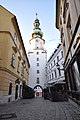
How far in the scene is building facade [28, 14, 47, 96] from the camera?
132 ft

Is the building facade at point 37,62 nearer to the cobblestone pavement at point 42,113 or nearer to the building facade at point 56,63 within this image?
the building facade at point 56,63

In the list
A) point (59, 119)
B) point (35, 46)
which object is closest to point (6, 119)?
point (59, 119)

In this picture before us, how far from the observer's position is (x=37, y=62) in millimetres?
42906

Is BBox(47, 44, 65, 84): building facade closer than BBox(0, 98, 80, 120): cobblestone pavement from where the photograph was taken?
No

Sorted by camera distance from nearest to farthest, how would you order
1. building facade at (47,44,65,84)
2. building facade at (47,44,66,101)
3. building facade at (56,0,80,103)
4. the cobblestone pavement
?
the cobblestone pavement → building facade at (56,0,80,103) → building facade at (47,44,66,101) → building facade at (47,44,65,84)

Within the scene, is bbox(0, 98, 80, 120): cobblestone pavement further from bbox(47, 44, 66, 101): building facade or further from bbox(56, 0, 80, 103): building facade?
bbox(47, 44, 66, 101): building facade

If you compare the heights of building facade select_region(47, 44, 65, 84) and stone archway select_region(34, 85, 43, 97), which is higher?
building facade select_region(47, 44, 65, 84)

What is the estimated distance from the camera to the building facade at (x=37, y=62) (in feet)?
132

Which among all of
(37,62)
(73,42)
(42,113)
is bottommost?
(42,113)

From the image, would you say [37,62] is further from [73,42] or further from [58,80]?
[73,42]

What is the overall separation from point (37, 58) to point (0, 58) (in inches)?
1264

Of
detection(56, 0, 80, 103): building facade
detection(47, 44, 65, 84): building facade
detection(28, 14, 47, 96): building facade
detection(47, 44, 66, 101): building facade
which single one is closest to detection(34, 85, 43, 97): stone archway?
detection(28, 14, 47, 96): building facade

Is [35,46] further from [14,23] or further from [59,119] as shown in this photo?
[59,119]

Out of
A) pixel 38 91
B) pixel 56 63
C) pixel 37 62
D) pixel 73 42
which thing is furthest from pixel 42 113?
pixel 37 62
